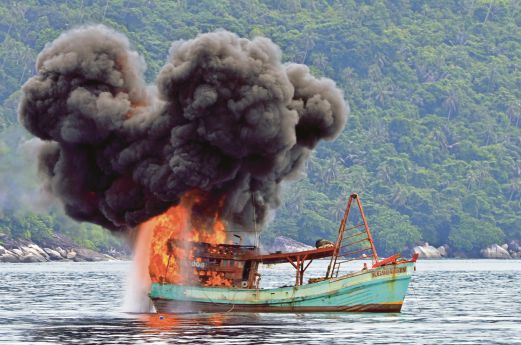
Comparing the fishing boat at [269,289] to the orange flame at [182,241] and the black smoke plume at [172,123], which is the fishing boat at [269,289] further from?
the black smoke plume at [172,123]

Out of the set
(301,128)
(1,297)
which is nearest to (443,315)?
(301,128)

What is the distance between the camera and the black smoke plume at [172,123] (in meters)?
105

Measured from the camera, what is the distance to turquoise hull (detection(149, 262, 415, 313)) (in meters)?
103

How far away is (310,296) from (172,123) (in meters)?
16.8

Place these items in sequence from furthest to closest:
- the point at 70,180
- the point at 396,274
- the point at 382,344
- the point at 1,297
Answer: the point at 1,297 < the point at 70,180 < the point at 396,274 < the point at 382,344

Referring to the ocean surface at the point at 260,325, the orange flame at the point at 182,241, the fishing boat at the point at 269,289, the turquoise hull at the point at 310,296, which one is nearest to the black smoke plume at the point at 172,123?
the orange flame at the point at 182,241

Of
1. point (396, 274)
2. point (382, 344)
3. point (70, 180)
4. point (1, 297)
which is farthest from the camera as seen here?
point (1, 297)

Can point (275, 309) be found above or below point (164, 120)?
below

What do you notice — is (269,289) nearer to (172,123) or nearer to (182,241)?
(182,241)

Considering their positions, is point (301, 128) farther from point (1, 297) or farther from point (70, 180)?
point (1, 297)

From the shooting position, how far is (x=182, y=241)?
105 m

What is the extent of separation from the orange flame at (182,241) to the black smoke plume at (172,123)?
1.34 metres

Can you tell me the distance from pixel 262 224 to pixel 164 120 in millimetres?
13415

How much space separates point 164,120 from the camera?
348 ft
